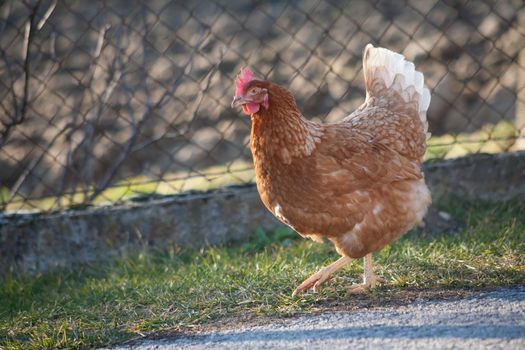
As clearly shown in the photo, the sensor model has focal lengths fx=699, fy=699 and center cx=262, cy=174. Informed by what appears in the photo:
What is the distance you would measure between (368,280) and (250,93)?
112 centimetres

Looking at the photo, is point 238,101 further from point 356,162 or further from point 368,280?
point 368,280

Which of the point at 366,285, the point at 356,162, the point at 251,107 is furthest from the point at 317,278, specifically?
the point at 251,107

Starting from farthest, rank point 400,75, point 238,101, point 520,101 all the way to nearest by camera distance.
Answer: point 520,101 → point 400,75 → point 238,101

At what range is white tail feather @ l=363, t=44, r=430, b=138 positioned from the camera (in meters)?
4.13

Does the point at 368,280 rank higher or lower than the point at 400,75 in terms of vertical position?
lower

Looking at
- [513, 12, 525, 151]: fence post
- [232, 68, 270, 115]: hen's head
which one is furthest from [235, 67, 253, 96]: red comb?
[513, 12, 525, 151]: fence post

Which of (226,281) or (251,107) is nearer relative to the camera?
(251,107)

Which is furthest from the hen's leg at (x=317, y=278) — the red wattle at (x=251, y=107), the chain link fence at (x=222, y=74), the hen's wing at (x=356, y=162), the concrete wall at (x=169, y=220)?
the chain link fence at (x=222, y=74)

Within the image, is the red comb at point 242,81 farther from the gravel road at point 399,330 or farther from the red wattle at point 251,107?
the gravel road at point 399,330

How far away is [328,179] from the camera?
11.3ft

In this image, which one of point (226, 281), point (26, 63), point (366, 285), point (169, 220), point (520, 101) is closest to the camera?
point (366, 285)

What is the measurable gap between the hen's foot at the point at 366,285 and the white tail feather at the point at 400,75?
41.1 inches

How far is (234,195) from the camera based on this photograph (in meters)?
4.86

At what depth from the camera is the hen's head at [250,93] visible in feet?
11.2
